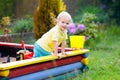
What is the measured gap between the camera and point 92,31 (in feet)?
28.2

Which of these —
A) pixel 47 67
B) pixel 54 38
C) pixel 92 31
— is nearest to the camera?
pixel 47 67

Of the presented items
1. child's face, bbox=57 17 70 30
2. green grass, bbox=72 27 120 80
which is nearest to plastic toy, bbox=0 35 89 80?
green grass, bbox=72 27 120 80

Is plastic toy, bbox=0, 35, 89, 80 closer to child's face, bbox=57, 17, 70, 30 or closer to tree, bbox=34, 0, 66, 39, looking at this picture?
child's face, bbox=57, 17, 70, 30

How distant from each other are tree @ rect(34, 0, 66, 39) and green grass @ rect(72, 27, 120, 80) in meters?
1.07

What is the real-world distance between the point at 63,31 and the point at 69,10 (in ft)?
26.2

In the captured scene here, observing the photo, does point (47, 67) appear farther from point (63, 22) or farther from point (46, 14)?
point (46, 14)

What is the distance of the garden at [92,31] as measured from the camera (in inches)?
241

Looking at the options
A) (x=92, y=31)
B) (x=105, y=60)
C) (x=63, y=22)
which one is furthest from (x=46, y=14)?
(x=63, y=22)

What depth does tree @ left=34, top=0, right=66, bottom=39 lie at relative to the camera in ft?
25.9

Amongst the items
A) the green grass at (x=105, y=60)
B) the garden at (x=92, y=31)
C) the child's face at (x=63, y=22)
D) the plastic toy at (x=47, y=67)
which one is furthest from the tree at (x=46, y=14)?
the child's face at (x=63, y=22)

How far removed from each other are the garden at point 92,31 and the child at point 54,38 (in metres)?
0.57

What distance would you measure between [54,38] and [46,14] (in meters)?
2.89

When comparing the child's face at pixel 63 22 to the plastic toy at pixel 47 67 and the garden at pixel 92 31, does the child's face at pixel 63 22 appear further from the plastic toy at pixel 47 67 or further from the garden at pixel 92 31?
the garden at pixel 92 31

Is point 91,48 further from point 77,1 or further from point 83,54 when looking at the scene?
point 77,1
